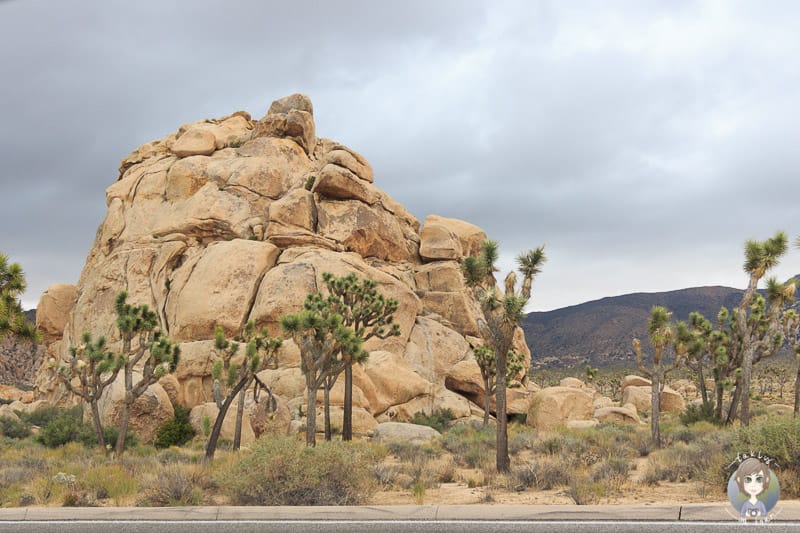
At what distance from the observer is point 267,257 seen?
41125mm

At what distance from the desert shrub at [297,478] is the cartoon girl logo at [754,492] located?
5729 mm

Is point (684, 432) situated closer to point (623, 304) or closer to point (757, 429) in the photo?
point (757, 429)

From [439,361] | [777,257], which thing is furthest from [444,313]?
[777,257]

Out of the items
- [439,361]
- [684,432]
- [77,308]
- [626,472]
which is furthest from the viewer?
[77,308]

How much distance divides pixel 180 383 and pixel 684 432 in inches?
1037

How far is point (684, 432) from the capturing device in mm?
24500

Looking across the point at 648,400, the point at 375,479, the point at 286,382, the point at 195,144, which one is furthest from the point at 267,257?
the point at 648,400

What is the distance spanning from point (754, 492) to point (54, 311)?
51572mm

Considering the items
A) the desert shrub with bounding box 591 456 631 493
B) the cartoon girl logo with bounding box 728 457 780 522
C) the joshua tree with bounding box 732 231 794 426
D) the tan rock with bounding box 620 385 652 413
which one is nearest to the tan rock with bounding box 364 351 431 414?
the joshua tree with bounding box 732 231 794 426

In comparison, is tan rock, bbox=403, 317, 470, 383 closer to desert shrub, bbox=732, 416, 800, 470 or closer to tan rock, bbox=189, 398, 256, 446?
tan rock, bbox=189, 398, 256, 446

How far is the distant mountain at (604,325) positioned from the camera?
13650cm

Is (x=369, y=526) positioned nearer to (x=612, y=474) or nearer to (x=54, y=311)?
(x=612, y=474)

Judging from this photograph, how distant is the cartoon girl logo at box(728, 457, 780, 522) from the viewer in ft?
24.3

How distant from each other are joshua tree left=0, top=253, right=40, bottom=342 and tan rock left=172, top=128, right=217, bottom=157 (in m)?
31.9
